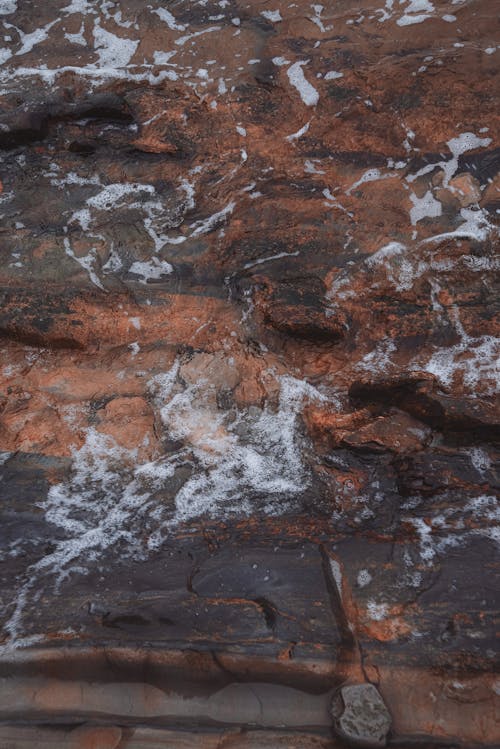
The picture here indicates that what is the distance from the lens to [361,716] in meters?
2.18

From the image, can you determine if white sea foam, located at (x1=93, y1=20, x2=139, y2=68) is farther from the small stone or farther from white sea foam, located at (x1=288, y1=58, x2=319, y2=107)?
the small stone

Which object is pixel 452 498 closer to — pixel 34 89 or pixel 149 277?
pixel 149 277

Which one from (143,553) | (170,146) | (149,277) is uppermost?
(170,146)

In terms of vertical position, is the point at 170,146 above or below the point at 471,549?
above

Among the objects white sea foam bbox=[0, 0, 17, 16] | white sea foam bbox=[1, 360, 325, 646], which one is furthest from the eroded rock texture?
white sea foam bbox=[0, 0, 17, 16]

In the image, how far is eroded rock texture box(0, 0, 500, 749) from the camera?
235 cm

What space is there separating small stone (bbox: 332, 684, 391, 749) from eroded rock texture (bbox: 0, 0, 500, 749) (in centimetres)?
6

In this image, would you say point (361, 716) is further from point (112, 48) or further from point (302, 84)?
point (112, 48)

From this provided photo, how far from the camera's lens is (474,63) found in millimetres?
4719

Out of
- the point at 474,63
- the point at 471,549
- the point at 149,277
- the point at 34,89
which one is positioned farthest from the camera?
the point at 34,89

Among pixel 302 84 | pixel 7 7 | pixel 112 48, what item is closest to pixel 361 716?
pixel 302 84

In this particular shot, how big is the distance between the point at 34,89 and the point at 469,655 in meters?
5.82

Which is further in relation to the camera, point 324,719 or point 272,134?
point 272,134

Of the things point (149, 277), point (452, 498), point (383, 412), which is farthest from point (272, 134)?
point (452, 498)
